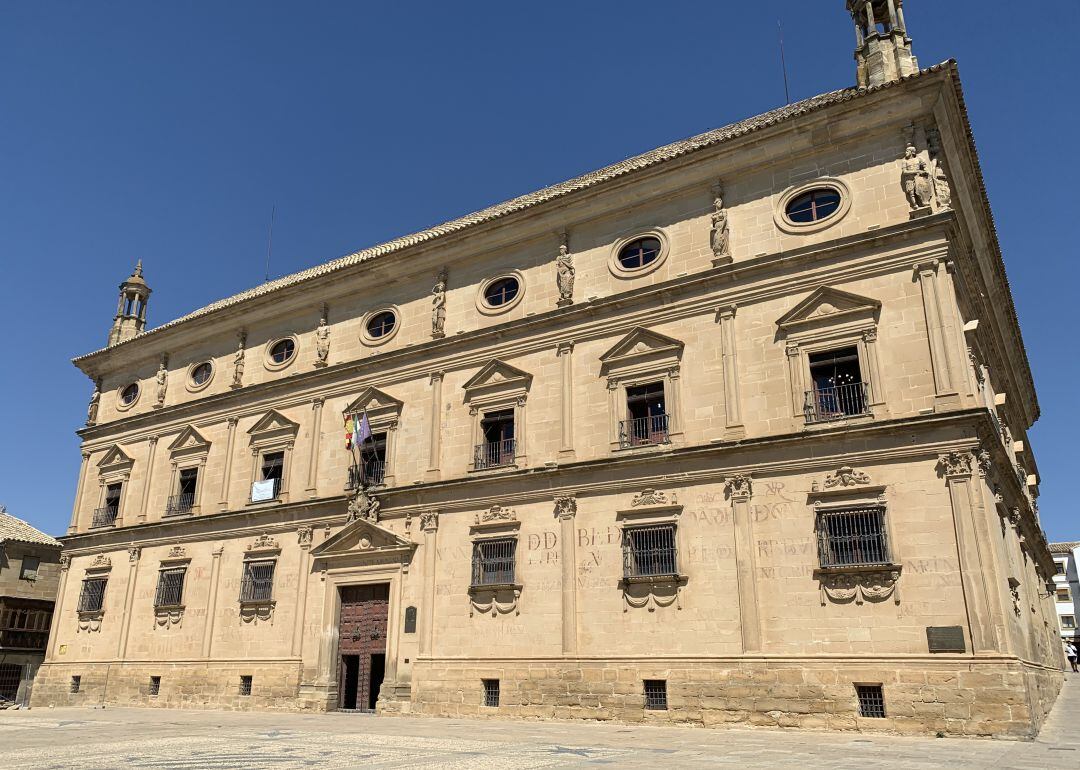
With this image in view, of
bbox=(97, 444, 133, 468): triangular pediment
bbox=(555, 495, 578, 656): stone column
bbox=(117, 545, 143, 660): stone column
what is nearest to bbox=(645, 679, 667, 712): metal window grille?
bbox=(555, 495, 578, 656): stone column

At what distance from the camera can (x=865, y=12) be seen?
952 inches

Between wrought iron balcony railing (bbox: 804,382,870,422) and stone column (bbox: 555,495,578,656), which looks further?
stone column (bbox: 555,495,578,656)

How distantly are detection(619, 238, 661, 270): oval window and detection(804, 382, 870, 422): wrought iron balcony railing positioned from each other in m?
6.63

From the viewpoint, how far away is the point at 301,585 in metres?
28.2

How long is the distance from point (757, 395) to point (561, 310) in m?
6.88

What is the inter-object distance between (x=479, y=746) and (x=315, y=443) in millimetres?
17094

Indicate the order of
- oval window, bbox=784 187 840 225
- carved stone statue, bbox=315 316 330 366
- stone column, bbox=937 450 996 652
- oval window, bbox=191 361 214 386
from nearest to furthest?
stone column, bbox=937 450 996 652
oval window, bbox=784 187 840 225
carved stone statue, bbox=315 316 330 366
oval window, bbox=191 361 214 386

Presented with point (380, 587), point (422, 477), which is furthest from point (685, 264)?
point (380, 587)

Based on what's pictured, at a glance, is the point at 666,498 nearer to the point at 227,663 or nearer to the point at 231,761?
the point at 231,761

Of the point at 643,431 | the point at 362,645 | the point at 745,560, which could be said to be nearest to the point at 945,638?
the point at 745,560

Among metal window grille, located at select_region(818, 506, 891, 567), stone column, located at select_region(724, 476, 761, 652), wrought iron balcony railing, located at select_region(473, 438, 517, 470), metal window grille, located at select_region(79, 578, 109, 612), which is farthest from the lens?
metal window grille, located at select_region(79, 578, 109, 612)

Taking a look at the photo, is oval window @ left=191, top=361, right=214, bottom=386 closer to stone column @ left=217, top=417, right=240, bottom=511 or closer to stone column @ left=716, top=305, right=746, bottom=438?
stone column @ left=217, top=417, right=240, bottom=511

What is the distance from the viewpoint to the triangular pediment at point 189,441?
33.3 meters

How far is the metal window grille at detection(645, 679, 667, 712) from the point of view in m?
21.0
